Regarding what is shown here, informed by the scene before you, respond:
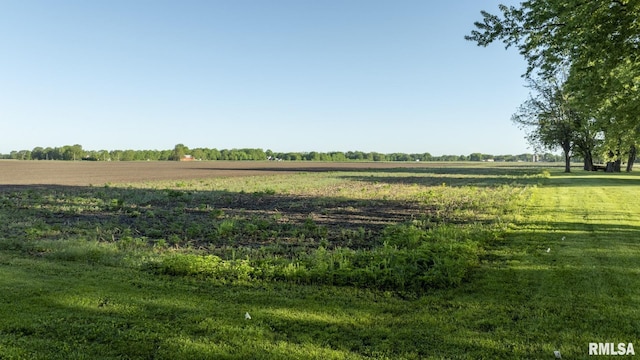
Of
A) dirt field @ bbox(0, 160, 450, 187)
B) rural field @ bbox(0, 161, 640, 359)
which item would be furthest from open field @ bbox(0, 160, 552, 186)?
rural field @ bbox(0, 161, 640, 359)

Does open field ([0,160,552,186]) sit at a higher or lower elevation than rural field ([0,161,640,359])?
higher

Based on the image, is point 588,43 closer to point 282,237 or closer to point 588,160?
point 282,237

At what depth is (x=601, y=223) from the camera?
13078 mm

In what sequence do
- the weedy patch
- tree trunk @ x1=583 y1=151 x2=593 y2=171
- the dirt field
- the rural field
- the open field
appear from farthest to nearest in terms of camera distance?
1. tree trunk @ x1=583 y1=151 x2=593 y2=171
2. the open field
3. the dirt field
4. the weedy patch
5. the rural field

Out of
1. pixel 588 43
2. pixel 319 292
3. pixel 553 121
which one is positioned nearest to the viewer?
pixel 319 292

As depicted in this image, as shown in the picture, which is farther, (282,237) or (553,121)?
(553,121)

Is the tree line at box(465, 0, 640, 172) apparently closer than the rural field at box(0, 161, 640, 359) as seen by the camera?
No

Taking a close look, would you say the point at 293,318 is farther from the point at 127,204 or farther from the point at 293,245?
the point at 127,204

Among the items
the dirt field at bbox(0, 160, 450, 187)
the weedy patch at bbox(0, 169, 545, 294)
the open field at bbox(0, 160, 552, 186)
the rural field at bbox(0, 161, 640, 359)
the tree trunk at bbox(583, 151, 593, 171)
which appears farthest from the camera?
the tree trunk at bbox(583, 151, 593, 171)

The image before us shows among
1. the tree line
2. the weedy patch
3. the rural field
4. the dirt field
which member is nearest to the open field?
the dirt field

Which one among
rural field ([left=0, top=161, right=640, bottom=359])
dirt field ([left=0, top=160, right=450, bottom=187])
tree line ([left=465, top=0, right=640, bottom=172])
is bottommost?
rural field ([left=0, top=161, right=640, bottom=359])

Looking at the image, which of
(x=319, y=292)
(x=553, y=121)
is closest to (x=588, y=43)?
(x=319, y=292)

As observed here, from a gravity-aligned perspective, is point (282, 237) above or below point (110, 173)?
below

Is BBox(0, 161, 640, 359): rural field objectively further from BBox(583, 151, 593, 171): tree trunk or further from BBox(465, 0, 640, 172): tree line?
BBox(583, 151, 593, 171): tree trunk
